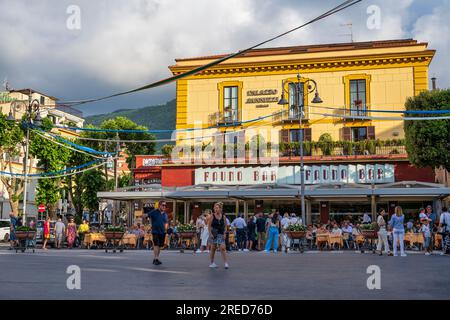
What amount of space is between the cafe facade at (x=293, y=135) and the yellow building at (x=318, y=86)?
0.07 metres

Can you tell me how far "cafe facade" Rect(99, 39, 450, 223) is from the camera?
31844 millimetres

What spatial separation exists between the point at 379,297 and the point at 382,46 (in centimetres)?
3050

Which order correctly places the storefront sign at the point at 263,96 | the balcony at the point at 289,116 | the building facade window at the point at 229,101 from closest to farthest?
the balcony at the point at 289,116
the storefront sign at the point at 263,96
the building facade window at the point at 229,101

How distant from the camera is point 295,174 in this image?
109 ft

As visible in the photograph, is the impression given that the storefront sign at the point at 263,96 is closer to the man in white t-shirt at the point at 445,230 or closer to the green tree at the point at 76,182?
the green tree at the point at 76,182

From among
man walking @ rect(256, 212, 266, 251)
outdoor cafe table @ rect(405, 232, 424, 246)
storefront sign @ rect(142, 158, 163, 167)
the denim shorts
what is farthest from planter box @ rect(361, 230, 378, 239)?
storefront sign @ rect(142, 158, 163, 167)

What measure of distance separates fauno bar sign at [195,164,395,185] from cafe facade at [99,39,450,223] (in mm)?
60

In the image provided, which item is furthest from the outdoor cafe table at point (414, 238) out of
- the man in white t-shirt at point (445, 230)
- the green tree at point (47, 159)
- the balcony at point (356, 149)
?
the green tree at point (47, 159)

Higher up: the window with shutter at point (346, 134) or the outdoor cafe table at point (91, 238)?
the window with shutter at point (346, 134)

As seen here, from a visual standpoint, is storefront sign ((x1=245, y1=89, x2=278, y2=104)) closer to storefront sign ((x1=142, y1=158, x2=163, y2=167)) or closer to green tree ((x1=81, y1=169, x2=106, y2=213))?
storefront sign ((x1=142, y1=158, x2=163, y2=167))

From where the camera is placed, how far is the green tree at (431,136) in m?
28.6

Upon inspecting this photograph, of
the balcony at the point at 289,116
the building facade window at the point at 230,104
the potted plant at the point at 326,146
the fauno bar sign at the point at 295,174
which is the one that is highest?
the building facade window at the point at 230,104
